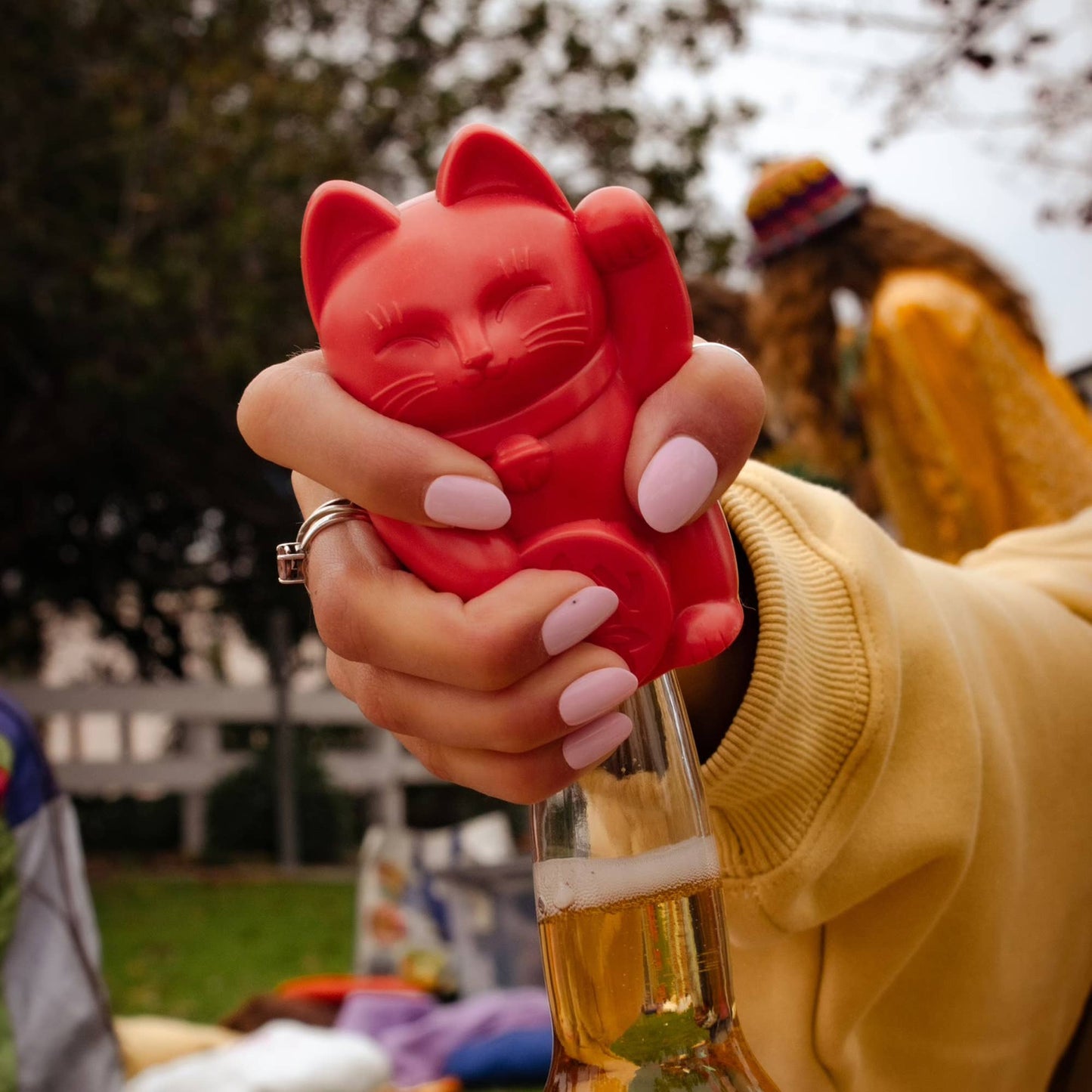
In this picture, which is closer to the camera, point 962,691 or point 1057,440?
point 962,691

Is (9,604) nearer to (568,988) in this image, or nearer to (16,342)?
(16,342)

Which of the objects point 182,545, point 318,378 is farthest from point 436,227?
point 182,545

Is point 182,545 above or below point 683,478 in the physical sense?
below

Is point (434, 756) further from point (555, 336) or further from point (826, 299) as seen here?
point (826, 299)

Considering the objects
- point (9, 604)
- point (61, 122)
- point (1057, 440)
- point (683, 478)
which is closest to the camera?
point (683, 478)

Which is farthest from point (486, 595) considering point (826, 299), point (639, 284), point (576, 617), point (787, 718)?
point (826, 299)

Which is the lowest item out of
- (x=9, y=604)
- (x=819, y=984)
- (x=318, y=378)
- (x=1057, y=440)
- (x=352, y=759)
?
(x=352, y=759)

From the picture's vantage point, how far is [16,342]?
28.5 feet

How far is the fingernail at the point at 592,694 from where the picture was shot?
47 cm

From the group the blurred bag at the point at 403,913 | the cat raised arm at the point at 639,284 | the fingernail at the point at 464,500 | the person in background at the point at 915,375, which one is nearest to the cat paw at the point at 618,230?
the cat raised arm at the point at 639,284

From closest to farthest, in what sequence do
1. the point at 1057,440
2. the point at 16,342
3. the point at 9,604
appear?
the point at 1057,440 < the point at 16,342 < the point at 9,604

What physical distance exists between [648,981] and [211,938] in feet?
24.5

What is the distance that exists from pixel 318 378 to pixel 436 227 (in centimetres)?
8

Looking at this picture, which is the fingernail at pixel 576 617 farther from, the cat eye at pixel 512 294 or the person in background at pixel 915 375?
the person in background at pixel 915 375
